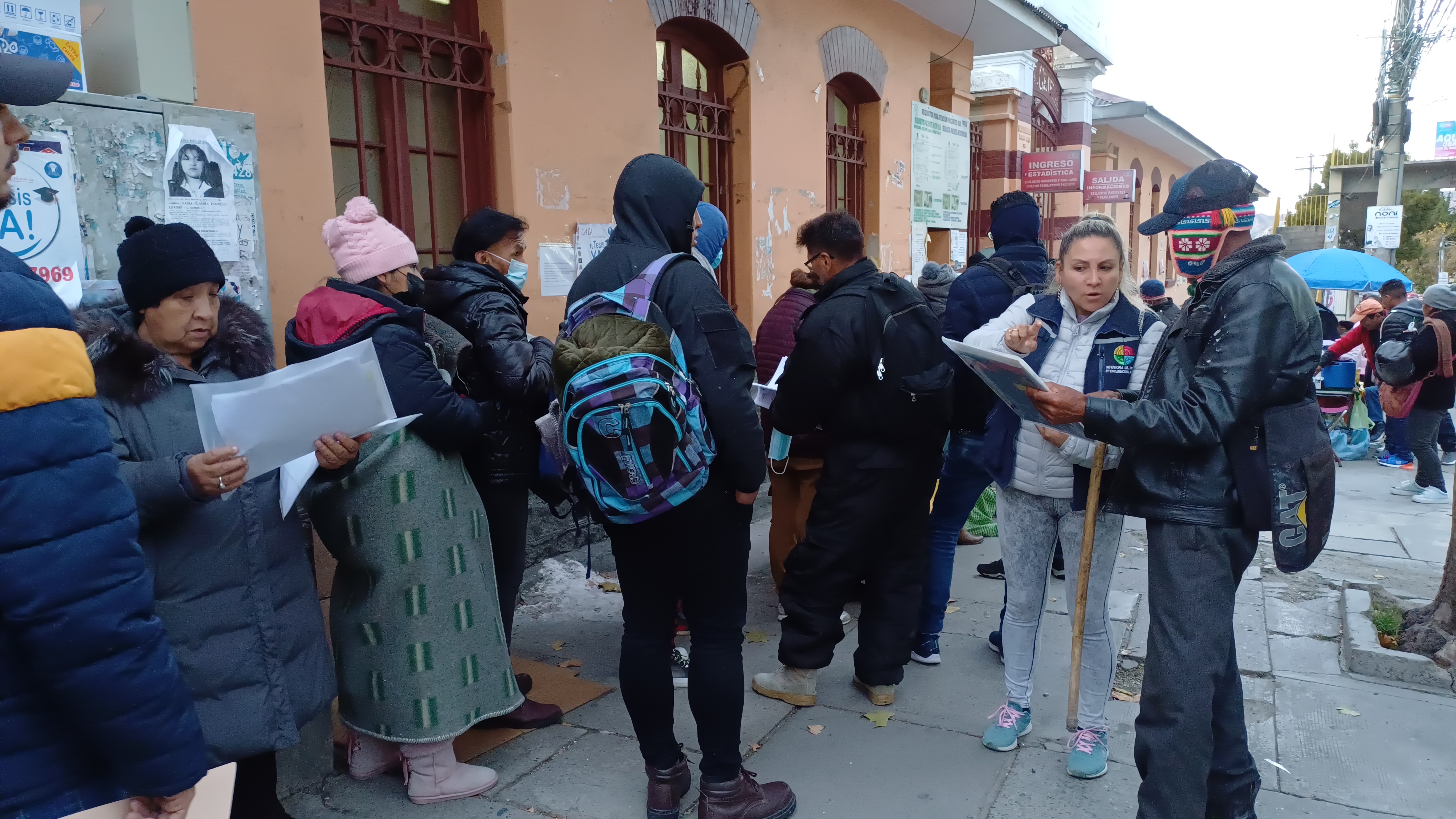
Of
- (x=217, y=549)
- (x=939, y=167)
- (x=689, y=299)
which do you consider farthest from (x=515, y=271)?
(x=939, y=167)

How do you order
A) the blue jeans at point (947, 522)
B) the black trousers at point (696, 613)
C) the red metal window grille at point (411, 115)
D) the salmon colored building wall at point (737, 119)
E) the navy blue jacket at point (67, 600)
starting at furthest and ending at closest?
the salmon colored building wall at point (737, 119) < the red metal window grille at point (411, 115) < the blue jeans at point (947, 522) < the black trousers at point (696, 613) < the navy blue jacket at point (67, 600)

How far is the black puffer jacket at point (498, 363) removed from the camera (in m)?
3.16

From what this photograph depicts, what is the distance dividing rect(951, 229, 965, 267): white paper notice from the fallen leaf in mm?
7721

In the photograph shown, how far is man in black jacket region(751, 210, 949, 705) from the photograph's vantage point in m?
3.40

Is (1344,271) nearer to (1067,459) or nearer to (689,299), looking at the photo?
(1067,459)

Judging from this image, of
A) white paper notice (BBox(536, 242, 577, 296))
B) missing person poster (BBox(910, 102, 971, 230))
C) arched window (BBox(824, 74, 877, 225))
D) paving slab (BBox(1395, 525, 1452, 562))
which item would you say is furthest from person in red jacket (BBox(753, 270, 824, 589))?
missing person poster (BBox(910, 102, 971, 230))

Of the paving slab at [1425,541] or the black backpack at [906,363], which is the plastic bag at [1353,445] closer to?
the paving slab at [1425,541]

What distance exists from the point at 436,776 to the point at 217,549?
3.95ft

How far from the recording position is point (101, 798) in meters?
1.53

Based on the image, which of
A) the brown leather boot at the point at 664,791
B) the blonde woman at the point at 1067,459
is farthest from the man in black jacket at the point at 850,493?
the brown leather boot at the point at 664,791

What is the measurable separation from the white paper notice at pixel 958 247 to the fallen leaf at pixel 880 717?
7721 mm

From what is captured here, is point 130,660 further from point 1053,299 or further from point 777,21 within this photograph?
point 777,21

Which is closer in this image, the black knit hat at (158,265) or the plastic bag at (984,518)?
the black knit hat at (158,265)

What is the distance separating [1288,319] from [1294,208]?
53.4m
